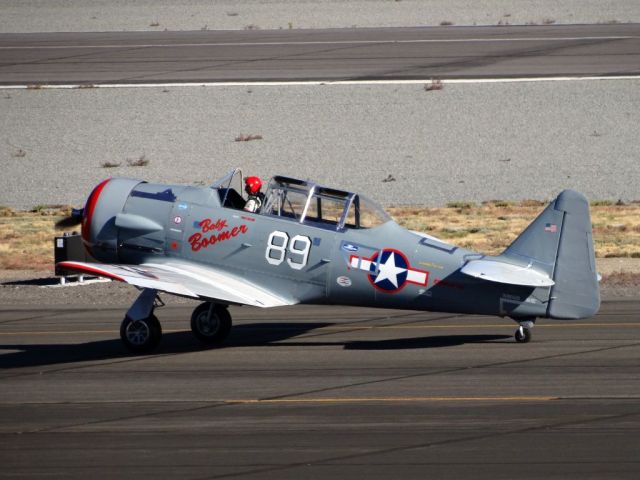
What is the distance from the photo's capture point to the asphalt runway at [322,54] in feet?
149

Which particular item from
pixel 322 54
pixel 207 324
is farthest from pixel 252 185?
pixel 322 54

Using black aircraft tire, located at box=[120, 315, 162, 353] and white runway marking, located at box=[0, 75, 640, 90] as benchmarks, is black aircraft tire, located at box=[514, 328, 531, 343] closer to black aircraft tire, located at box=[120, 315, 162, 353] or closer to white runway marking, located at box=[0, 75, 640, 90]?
black aircraft tire, located at box=[120, 315, 162, 353]

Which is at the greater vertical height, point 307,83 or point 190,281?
point 307,83

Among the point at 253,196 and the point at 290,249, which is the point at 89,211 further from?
the point at 290,249

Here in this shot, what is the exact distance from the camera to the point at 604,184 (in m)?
34.6

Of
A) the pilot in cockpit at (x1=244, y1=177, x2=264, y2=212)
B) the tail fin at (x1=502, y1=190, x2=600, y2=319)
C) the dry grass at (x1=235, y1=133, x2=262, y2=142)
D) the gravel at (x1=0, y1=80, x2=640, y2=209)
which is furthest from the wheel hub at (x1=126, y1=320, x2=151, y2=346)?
the dry grass at (x1=235, y1=133, x2=262, y2=142)

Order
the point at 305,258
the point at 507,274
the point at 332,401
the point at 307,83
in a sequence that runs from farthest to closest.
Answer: the point at 307,83 < the point at 305,258 < the point at 507,274 < the point at 332,401

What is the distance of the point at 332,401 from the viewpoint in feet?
40.8

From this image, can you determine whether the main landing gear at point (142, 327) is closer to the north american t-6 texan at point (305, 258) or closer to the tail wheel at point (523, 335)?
the north american t-6 texan at point (305, 258)

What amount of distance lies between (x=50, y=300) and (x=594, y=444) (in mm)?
12642

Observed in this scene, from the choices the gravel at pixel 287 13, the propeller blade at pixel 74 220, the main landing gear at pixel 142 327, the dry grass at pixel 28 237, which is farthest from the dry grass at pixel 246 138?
the main landing gear at pixel 142 327

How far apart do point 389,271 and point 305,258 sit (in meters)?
1.24

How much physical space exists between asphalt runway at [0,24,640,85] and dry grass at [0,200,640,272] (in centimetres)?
1401

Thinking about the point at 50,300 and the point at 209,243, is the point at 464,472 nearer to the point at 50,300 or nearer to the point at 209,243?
the point at 209,243
